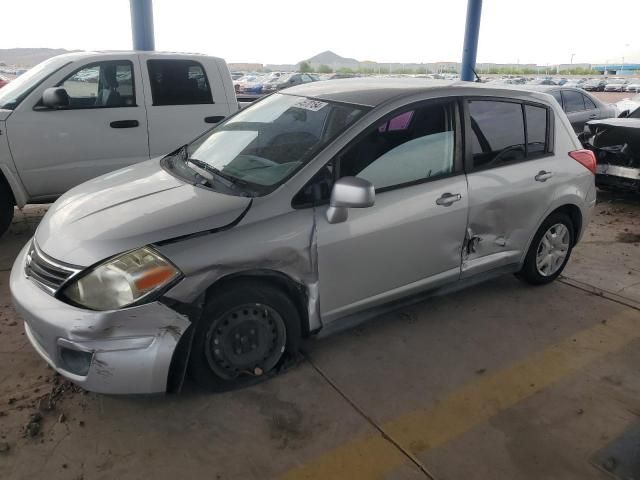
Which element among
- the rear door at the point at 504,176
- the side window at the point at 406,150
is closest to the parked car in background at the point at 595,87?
the rear door at the point at 504,176

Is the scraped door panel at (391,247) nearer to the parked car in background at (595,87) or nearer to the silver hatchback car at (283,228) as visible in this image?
the silver hatchback car at (283,228)

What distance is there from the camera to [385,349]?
3381mm

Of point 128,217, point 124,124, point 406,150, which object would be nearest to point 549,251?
point 406,150

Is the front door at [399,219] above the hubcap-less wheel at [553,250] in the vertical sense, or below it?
above

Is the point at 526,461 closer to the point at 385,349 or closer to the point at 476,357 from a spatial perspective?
the point at 476,357

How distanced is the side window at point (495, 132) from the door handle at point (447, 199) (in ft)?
1.03

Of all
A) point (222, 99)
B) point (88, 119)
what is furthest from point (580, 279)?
point (88, 119)

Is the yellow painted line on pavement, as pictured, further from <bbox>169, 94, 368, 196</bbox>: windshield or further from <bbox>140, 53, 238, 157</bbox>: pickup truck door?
<bbox>140, 53, 238, 157</bbox>: pickup truck door

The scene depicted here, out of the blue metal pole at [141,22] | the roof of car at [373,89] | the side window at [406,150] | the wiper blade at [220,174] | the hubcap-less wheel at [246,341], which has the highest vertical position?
the blue metal pole at [141,22]

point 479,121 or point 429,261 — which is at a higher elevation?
point 479,121

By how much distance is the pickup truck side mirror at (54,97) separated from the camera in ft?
16.1

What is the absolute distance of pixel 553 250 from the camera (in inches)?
167

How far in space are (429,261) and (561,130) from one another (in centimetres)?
166

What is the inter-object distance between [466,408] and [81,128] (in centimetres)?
443
